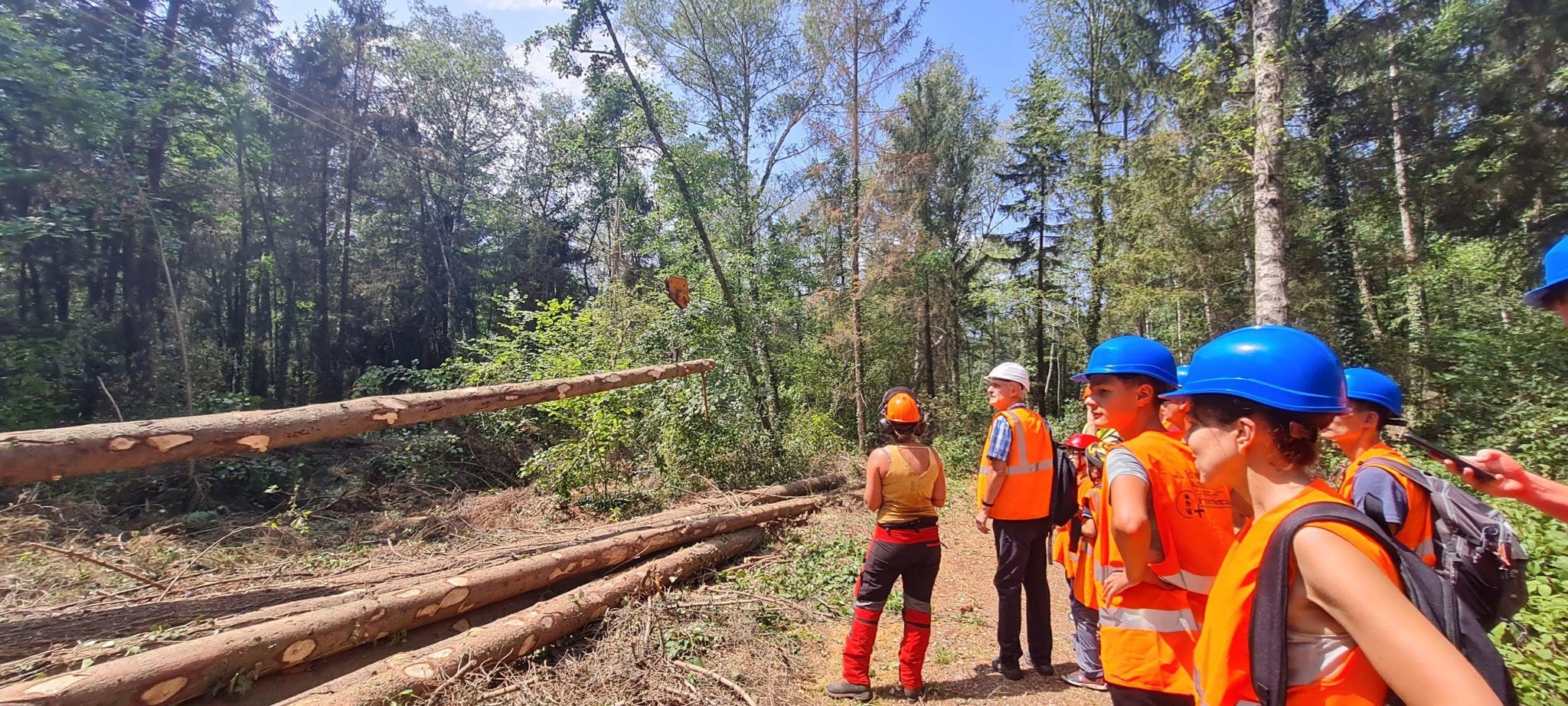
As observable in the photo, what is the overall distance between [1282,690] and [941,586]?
5.36m

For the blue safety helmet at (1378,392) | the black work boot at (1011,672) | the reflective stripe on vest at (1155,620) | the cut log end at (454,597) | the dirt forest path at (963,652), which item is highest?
the blue safety helmet at (1378,392)

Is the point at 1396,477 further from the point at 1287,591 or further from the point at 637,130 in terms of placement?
the point at 637,130

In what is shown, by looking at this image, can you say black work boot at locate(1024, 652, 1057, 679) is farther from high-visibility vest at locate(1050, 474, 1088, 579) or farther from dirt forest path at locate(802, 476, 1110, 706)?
high-visibility vest at locate(1050, 474, 1088, 579)

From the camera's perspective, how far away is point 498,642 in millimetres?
3740

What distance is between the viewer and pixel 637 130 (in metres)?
16.0

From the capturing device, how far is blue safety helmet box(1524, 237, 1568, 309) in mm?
1614

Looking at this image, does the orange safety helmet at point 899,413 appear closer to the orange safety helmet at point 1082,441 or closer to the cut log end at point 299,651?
the orange safety helmet at point 1082,441

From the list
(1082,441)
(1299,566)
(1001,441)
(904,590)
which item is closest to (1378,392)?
(1082,441)

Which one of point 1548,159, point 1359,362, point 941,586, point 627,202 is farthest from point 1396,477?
point 627,202

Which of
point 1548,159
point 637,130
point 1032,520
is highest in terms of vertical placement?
point 637,130

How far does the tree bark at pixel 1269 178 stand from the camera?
282 inches

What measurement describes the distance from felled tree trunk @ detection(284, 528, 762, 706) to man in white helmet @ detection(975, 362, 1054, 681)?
2.87m

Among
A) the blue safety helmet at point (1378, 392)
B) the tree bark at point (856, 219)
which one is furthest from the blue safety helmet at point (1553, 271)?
the tree bark at point (856, 219)

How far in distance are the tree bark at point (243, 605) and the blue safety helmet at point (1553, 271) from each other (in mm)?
5801
